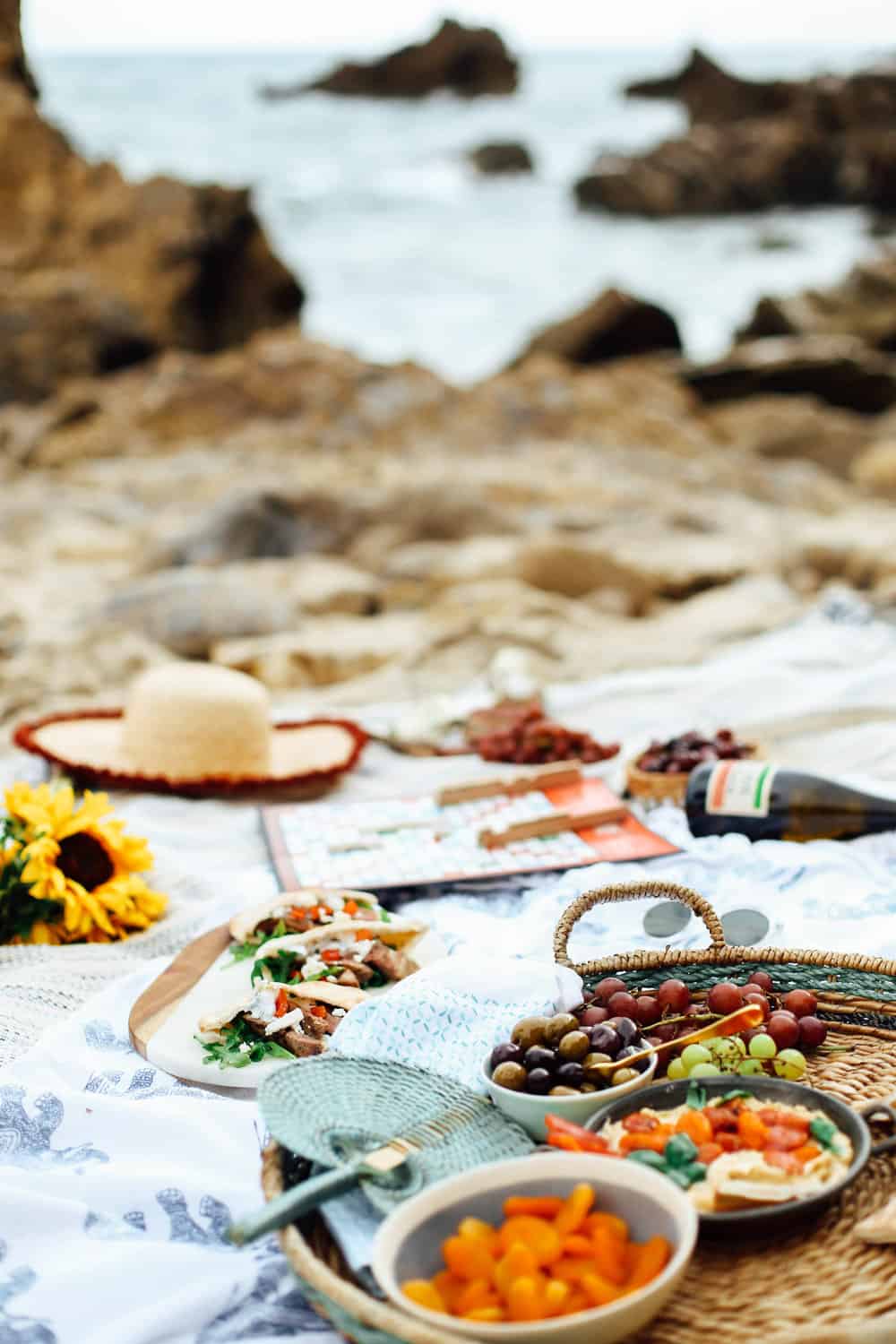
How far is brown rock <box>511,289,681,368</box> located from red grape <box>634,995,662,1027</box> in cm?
979

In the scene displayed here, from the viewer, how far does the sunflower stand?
229cm

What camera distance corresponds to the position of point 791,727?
3.35m

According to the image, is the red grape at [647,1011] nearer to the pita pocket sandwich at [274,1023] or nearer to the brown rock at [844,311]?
the pita pocket sandwich at [274,1023]

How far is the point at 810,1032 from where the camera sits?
1.61 m

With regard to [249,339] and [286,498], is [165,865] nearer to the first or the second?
[286,498]

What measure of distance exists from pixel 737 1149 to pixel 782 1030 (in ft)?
0.99

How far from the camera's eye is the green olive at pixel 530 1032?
151 centimetres

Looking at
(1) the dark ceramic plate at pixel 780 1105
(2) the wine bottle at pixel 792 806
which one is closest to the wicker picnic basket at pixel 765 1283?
(1) the dark ceramic plate at pixel 780 1105

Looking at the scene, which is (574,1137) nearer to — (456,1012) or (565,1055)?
(565,1055)

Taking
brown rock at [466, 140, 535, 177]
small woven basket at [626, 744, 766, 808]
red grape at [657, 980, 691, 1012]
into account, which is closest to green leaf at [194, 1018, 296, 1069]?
red grape at [657, 980, 691, 1012]

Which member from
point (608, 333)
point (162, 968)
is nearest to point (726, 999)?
point (162, 968)

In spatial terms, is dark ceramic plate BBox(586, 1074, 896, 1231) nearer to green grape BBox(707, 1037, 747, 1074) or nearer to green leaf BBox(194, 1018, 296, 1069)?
green grape BBox(707, 1037, 747, 1074)

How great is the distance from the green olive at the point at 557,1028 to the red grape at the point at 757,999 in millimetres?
253

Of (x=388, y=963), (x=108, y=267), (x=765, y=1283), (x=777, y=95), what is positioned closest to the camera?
(x=765, y=1283)
